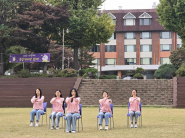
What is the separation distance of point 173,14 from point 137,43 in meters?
34.4

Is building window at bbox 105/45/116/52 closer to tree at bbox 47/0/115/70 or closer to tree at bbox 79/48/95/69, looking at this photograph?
tree at bbox 79/48/95/69

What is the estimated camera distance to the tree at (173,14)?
3297 cm

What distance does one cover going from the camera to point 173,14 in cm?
3409

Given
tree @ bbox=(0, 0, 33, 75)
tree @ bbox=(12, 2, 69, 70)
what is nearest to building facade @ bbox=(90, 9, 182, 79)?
tree @ bbox=(12, 2, 69, 70)

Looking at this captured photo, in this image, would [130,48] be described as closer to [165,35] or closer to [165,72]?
[165,35]

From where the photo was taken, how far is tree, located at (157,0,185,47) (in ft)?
108

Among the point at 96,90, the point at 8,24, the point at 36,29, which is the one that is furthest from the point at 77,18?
the point at 96,90

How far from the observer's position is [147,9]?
67.4 metres

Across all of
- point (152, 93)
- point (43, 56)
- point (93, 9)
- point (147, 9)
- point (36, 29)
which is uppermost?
point (147, 9)

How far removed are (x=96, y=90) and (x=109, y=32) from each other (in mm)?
14311

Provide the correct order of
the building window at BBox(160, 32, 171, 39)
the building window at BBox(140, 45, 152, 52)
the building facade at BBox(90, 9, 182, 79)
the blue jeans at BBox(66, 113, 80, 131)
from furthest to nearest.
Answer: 1. the building window at BBox(140, 45, 152, 52)
2. the building window at BBox(160, 32, 171, 39)
3. the building facade at BBox(90, 9, 182, 79)
4. the blue jeans at BBox(66, 113, 80, 131)

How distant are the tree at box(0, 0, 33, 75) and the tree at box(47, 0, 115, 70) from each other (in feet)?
17.5

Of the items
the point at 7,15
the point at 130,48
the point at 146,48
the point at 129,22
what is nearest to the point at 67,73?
the point at 7,15

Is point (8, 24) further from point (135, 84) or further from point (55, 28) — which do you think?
point (135, 84)
